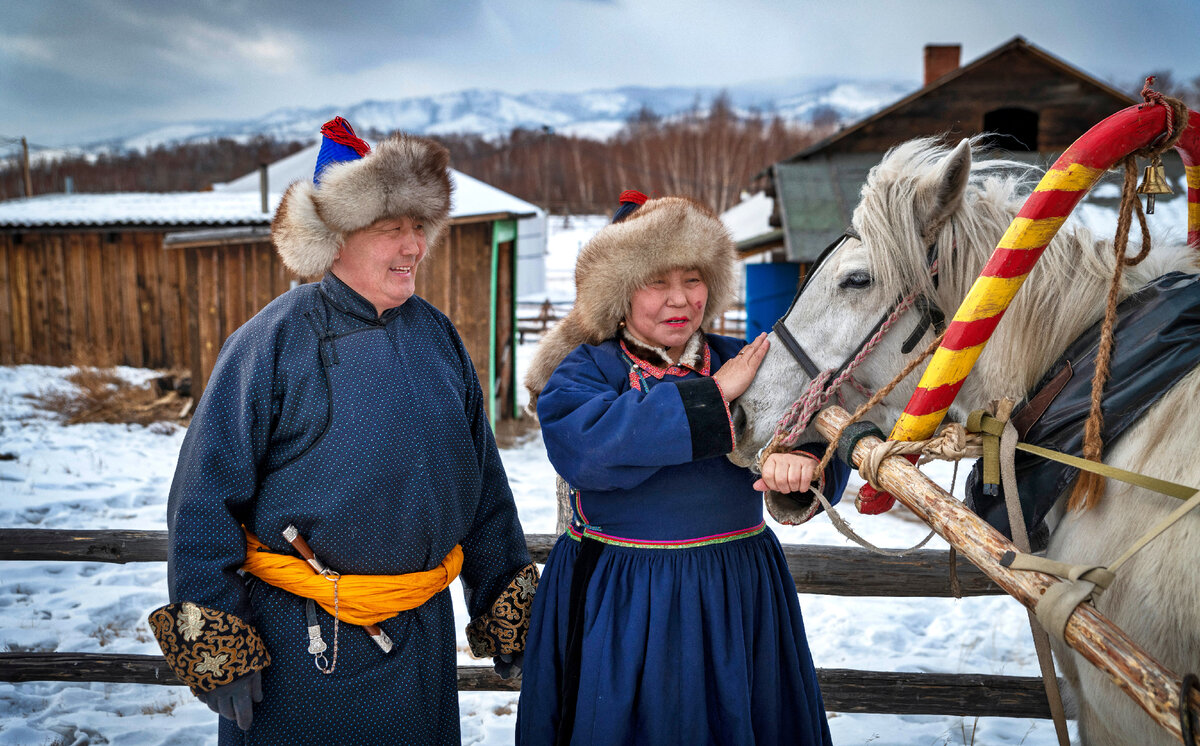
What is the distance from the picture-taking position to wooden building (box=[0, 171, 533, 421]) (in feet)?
27.9

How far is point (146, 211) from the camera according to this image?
412 inches

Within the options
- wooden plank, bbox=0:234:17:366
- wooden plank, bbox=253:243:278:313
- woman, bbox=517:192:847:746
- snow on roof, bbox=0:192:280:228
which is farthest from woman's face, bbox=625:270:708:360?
wooden plank, bbox=0:234:17:366

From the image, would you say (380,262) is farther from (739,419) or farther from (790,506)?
(790,506)

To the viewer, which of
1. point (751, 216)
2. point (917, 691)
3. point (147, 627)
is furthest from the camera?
point (751, 216)

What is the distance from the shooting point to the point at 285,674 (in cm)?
170

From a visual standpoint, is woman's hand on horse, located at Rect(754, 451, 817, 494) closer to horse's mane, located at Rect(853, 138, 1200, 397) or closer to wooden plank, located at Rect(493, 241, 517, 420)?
horse's mane, located at Rect(853, 138, 1200, 397)

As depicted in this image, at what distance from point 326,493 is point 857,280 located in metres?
1.37

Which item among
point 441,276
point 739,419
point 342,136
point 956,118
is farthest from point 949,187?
point 956,118

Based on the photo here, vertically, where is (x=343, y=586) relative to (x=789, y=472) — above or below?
below

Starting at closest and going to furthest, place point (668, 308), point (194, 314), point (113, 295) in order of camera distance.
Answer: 1. point (668, 308)
2. point (194, 314)
3. point (113, 295)

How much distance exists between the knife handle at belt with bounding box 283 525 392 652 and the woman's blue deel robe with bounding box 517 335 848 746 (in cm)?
37

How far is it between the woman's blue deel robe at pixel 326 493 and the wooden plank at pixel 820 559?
4.47 ft

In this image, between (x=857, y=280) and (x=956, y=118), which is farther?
(x=956, y=118)

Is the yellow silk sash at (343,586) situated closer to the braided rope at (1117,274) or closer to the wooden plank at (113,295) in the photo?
the braided rope at (1117,274)
